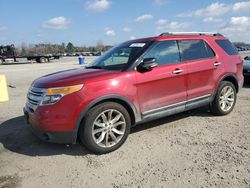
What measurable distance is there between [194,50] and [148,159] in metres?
2.53

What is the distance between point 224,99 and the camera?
20.1ft

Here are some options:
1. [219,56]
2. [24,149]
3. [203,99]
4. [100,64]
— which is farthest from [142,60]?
[24,149]

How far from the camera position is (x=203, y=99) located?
5.64 metres

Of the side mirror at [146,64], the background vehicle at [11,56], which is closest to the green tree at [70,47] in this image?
the background vehicle at [11,56]

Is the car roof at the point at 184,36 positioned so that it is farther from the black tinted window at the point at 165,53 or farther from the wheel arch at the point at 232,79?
the wheel arch at the point at 232,79

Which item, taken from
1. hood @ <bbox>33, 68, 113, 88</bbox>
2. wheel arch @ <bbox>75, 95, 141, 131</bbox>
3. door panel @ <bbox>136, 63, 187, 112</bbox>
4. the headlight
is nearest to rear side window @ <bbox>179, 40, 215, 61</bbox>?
door panel @ <bbox>136, 63, 187, 112</bbox>

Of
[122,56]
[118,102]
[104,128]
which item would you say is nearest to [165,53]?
[122,56]

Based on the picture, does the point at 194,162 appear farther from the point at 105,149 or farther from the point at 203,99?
the point at 203,99

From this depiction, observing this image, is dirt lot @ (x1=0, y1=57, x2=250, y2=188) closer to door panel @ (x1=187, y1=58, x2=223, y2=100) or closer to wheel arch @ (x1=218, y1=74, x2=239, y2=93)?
door panel @ (x1=187, y1=58, x2=223, y2=100)

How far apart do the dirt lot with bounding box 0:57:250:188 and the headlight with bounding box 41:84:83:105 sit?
2.90 feet

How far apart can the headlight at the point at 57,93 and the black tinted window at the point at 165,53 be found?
1.39 m

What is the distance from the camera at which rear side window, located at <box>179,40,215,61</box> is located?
5.38 m

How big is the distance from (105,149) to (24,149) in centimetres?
140

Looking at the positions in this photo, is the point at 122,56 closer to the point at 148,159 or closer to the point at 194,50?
the point at 194,50
